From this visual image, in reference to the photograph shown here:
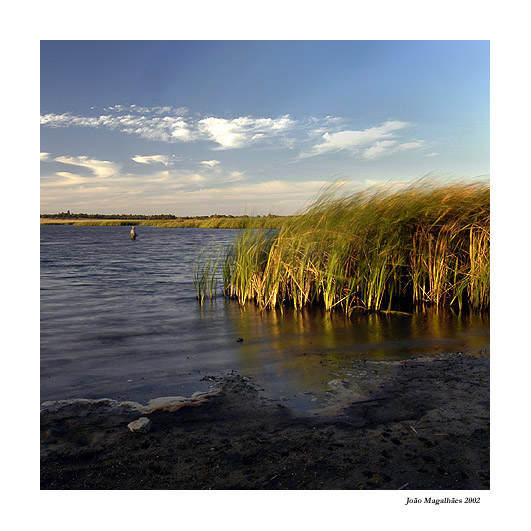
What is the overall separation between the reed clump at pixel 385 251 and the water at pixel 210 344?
0.55 metres

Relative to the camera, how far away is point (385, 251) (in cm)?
721

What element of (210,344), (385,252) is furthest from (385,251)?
(210,344)

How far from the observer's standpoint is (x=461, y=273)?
749 centimetres

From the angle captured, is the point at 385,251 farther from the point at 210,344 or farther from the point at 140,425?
the point at 140,425

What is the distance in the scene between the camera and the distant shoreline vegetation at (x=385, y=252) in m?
7.35

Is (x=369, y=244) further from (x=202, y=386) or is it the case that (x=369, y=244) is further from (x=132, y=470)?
(x=132, y=470)

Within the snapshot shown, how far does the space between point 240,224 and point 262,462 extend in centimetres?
639

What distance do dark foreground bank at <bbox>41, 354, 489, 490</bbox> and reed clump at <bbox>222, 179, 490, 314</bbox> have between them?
3.65 metres

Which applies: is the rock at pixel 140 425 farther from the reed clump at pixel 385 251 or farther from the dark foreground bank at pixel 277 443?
the reed clump at pixel 385 251

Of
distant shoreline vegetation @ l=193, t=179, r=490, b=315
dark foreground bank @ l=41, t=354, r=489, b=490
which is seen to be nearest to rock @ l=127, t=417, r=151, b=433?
dark foreground bank @ l=41, t=354, r=489, b=490

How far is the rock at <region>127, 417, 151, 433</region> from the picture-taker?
123 inches

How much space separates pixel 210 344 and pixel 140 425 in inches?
101
